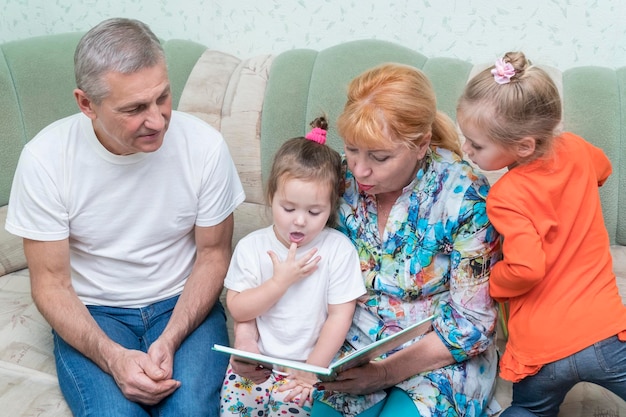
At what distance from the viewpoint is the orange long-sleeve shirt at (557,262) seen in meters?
1.54

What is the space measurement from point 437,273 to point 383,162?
29cm

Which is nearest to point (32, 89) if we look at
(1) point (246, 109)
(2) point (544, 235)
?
(1) point (246, 109)

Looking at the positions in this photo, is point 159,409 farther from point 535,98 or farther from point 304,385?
point 535,98

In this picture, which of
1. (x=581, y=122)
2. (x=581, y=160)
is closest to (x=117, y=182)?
(x=581, y=160)

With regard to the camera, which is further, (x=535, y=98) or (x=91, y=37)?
(x=91, y=37)

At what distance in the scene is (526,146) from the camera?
155 centimetres

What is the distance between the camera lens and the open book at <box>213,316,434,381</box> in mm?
1412

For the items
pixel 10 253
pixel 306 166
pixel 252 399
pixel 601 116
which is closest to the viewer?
pixel 306 166

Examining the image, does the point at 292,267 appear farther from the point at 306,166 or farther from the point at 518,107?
the point at 518,107

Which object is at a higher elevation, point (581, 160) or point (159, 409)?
point (581, 160)

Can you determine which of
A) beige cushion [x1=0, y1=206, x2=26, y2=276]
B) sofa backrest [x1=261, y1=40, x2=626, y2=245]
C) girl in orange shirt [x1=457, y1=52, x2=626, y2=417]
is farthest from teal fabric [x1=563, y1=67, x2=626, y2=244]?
beige cushion [x1=0, y1=206, x2=26, y2=276]

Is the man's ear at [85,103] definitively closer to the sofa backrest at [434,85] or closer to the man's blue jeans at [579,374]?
the sofa backrest at [434,85]

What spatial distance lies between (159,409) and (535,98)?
1068 millimetres

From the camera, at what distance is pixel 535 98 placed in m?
1.53
